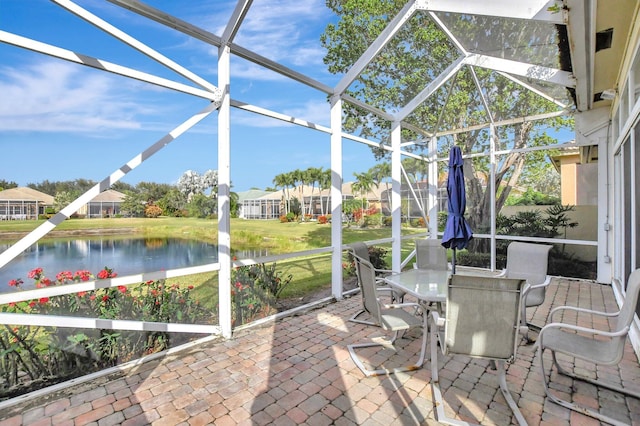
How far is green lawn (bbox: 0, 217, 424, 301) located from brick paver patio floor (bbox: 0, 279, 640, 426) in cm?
101

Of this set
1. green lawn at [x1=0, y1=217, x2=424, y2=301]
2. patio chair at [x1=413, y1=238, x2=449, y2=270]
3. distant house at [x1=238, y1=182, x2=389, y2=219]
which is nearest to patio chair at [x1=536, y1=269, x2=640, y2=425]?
patio chair at [x1=413, y1=238, x2=449, y2=270]

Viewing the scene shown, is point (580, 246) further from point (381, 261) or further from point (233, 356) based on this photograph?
point (233, 356)

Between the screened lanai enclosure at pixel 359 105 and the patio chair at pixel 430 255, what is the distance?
1.30 meters

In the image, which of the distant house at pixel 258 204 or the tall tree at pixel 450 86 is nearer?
the distant house at pixel 258 204

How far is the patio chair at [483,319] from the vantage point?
241 cm

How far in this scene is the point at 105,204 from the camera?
9.91 ft

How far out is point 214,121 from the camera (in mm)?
3822

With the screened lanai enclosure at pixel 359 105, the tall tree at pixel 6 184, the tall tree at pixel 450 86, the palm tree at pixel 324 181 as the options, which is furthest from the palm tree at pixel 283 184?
the tall tree at pixel 6 184

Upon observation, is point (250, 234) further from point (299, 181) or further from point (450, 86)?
point (450, 86)

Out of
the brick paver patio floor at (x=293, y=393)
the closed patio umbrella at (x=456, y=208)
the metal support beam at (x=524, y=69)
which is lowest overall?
the brick paver patio floor at (x=293, y=393)

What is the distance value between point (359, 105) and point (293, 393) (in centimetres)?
474

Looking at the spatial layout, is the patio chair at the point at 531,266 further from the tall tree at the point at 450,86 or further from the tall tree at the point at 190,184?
the tall tree at the point at 190,184

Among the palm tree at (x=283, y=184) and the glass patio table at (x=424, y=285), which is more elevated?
the palm tree at (x=283, y=184)

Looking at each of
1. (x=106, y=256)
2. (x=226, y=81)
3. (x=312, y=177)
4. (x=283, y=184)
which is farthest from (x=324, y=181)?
(x=106, y=256)
